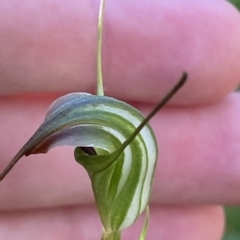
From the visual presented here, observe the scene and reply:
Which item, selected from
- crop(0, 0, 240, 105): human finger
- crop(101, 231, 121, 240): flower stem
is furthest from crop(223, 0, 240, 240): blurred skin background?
crop(101, 231, 121, 240): flower stem

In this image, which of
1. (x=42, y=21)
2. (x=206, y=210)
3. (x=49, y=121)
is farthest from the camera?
(x=206, y=210)

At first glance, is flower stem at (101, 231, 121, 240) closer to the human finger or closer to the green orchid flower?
the green orchid flower

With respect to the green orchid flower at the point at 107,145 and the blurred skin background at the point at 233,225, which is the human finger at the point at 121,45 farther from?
the blurred skin background at the point at 233,225

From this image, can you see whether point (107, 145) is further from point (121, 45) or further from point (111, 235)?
point (121, 45)

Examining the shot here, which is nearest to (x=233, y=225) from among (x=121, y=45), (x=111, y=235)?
(x=121, y=45)

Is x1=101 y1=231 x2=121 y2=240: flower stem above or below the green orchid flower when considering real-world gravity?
below

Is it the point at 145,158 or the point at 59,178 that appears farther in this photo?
the point at 59,178

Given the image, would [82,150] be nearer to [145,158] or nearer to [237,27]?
[145,158]

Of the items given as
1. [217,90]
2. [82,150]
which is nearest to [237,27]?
[217,90]

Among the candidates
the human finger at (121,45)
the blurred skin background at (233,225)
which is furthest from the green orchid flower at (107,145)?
the blurred skin background at (233,225)
